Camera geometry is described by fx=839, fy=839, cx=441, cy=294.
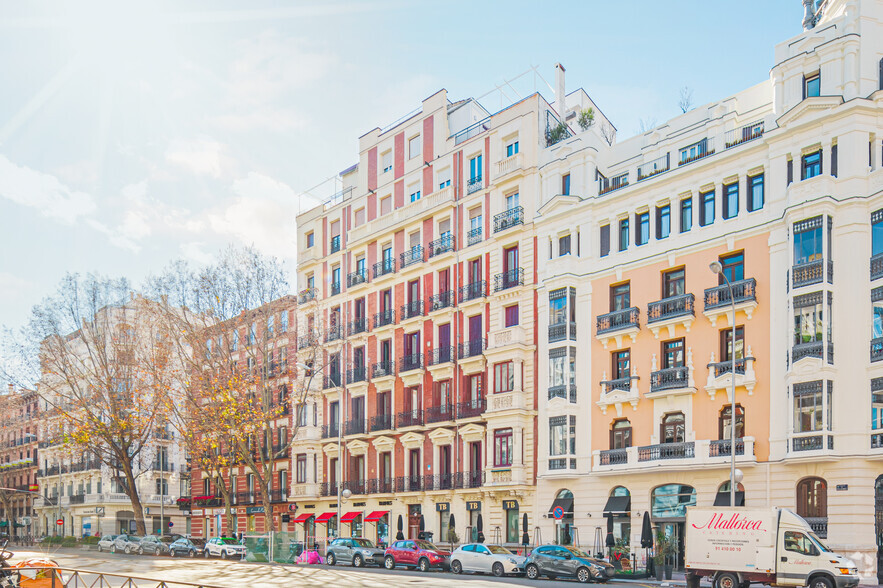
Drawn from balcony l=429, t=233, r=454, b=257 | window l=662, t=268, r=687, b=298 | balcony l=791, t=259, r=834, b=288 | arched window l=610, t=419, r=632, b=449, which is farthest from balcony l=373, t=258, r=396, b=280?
balcony l=791, t=259, r=834, b=288

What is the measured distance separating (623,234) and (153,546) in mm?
34741

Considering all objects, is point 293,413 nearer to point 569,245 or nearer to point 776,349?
point 569,245

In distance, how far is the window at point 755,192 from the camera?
114ft

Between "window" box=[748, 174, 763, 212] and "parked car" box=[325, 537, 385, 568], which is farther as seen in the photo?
"parked car" box=[325, 537, 385, 568]

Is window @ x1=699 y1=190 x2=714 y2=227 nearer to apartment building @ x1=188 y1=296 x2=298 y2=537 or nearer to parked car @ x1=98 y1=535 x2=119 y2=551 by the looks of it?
apartment building @ x1=188 y1=296 x2=298 y2=537

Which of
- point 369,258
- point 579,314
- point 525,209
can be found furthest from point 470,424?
point 369,258

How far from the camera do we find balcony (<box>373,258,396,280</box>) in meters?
52.5

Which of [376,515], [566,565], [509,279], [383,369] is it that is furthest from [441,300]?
[566,565]

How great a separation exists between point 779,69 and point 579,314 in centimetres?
1400

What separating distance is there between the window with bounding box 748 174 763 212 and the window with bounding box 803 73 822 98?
3.63 m

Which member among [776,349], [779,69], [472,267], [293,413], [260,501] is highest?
[779,69]

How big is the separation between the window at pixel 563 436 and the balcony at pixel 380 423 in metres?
12.6

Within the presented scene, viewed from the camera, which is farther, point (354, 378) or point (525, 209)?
point (354, 378)

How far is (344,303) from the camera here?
55875mm
